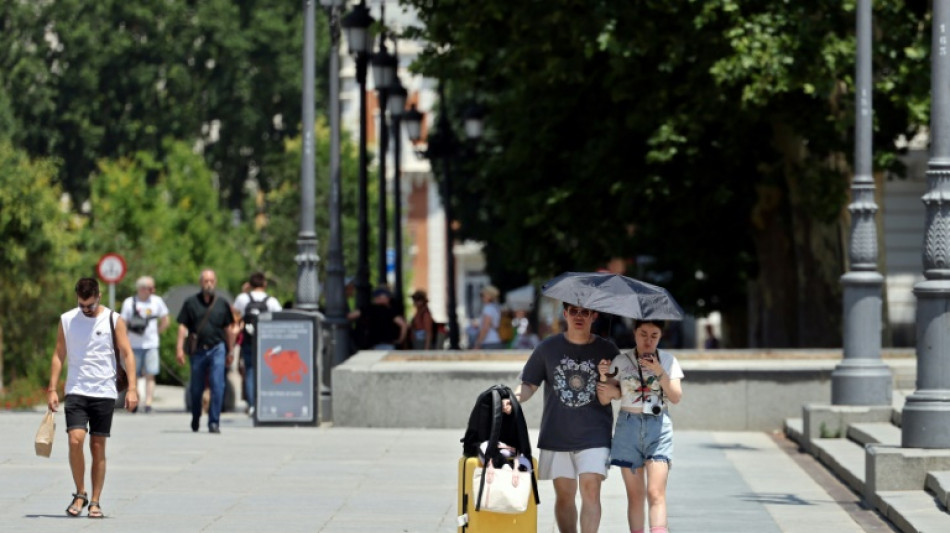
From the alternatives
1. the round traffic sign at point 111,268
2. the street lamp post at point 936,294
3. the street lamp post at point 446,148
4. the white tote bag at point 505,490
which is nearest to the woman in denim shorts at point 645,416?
the white tote bag at point 505,490

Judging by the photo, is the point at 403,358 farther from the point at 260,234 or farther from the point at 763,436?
the point at 260,234

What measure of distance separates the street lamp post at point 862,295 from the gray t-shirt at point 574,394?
31.9 ft

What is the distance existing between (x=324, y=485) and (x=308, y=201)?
29.0 ft

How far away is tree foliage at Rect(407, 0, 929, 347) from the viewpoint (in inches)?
1146

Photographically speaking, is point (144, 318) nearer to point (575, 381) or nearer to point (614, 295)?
point (575, 381)

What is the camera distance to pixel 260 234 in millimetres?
82312

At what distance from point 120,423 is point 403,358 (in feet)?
11.4

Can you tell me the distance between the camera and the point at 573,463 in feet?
38.2

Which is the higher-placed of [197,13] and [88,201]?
[197,13]

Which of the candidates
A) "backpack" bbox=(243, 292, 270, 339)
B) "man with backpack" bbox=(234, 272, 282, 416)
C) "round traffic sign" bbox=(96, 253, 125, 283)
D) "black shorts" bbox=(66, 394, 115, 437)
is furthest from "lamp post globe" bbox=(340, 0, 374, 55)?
"black shorts" bbox=(66, 394, 115, 437)

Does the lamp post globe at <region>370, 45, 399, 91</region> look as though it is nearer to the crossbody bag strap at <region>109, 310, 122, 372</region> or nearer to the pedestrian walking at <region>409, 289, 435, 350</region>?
the pedestrian walking at <region>409, 289, 435, 350</region>

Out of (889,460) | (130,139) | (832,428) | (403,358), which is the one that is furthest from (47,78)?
(889,460)

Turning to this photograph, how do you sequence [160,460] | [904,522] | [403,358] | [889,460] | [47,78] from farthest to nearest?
1. [47,78]
2. [403,358]
3. [160,460]
4. [889,460]
5. [904,522]

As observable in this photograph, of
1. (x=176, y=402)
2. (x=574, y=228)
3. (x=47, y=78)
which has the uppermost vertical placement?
(x=47, y=78)
